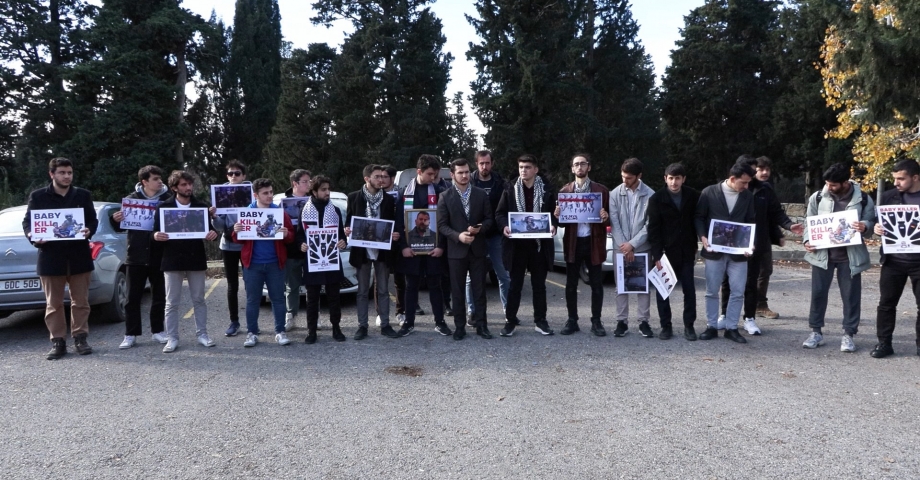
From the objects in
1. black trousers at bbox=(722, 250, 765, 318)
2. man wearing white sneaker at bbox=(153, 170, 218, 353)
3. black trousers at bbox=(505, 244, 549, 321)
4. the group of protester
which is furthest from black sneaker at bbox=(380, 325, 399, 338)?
black trousers at bbox=(722, 250, 765, 318)

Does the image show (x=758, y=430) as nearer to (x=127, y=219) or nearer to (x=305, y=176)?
(x=305, y=176)

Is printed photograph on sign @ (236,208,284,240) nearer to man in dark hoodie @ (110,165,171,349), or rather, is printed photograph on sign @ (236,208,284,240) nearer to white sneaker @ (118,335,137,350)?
man in dark hoodie @ (110,165,171,349)

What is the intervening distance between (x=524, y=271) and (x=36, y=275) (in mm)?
5726

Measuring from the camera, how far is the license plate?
7.50m

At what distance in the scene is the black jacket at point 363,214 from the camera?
7543 millimetres

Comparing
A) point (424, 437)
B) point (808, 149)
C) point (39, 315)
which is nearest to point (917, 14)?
point (424, 437)

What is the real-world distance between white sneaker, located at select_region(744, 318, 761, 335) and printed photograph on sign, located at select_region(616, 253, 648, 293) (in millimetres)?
1346

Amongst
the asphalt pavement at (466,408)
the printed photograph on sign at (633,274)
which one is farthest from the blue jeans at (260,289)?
the printed photograph on sign at (633,274)

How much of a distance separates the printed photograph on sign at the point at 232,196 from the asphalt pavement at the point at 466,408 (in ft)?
5.19

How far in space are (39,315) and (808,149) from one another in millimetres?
35093

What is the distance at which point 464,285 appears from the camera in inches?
295

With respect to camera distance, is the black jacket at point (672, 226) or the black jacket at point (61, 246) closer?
the black jacket at point (61, 246)

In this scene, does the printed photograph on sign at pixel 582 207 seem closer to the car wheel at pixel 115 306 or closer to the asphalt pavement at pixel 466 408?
the asphalt pavement at pixel 466 408

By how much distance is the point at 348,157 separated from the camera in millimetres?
31594
